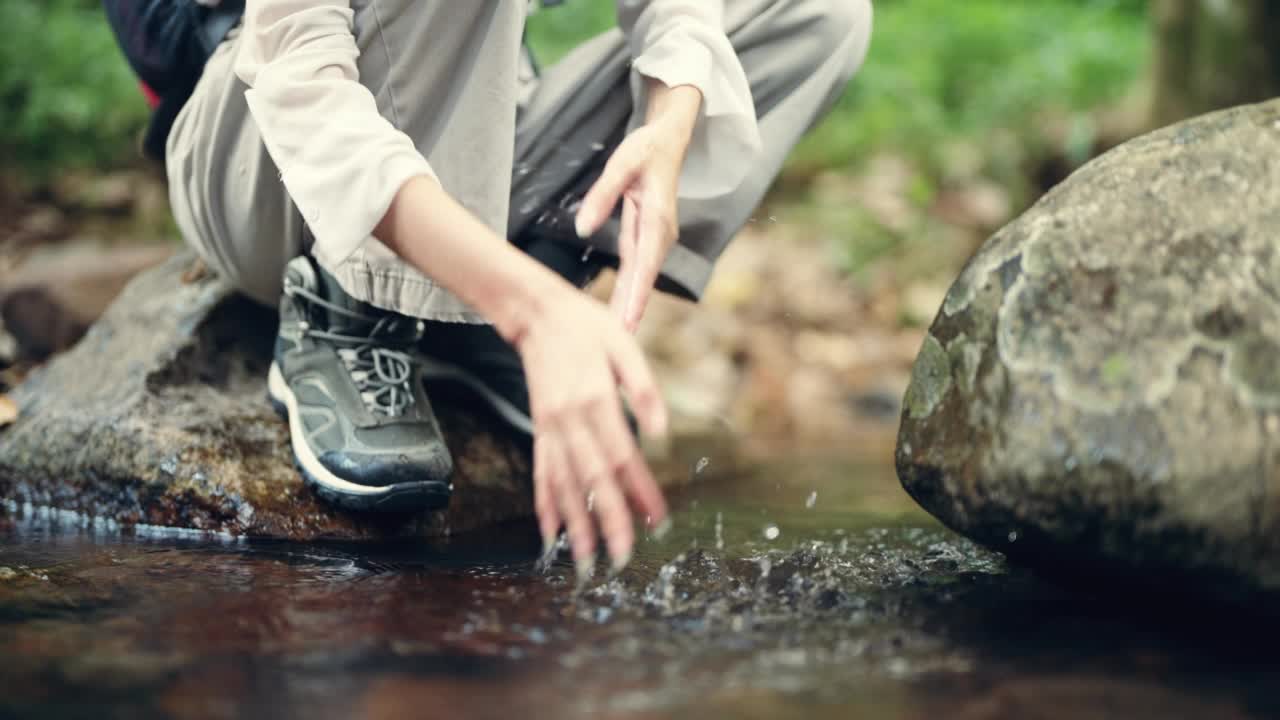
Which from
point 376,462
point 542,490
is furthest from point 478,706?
point 376,462

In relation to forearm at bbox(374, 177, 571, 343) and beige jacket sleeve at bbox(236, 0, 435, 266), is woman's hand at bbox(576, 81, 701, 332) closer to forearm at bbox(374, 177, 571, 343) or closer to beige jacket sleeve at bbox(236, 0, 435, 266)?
forearm at bbox(374, 177, 571, 343)

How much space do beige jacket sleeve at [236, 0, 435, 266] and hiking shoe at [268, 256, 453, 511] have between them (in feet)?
2.07

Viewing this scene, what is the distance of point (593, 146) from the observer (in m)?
2.60

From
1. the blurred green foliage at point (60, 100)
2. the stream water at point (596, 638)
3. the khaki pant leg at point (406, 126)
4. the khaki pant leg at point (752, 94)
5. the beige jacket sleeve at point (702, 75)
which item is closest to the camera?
the stream water at point (596, 638)

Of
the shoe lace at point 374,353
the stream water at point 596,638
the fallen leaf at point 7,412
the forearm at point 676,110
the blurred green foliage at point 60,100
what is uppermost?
the blurred green foliage at point 60,100

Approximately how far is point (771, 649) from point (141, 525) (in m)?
1.53

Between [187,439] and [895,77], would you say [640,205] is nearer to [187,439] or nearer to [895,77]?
[187,439]

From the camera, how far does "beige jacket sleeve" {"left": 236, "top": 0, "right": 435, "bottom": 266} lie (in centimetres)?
159

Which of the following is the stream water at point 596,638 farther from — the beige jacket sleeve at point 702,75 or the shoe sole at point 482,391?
the beige jacket sleeve at point 702,75

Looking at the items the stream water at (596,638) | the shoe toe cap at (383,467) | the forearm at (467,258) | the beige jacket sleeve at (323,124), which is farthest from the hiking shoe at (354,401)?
the forearm at (467,258)

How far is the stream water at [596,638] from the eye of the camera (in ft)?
Answer: 4.30

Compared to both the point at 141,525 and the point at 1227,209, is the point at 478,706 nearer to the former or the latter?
the point at 1227,209

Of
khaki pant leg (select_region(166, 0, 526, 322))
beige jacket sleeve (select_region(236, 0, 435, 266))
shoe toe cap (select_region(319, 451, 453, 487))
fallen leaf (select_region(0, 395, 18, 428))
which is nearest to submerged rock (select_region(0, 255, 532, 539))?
fallen leaf (select_region(0, 395, 18, 428))

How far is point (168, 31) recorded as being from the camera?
2414mm
